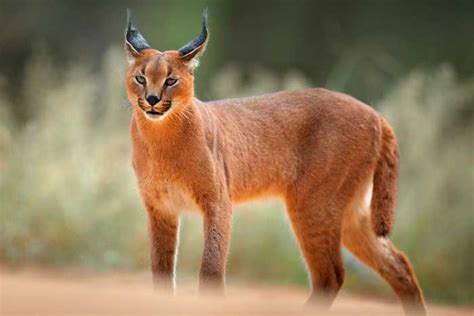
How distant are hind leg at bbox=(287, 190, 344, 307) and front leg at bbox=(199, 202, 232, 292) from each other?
84 cm

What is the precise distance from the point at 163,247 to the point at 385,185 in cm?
170

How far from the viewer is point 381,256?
292 inches

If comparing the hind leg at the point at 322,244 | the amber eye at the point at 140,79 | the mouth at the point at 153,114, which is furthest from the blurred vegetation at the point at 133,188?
the mouth at the point at 153,114

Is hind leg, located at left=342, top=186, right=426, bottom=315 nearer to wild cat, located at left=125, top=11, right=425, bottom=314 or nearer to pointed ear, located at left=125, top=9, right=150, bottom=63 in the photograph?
wild cat, located at left=125, top=11, right=425, bottom=314

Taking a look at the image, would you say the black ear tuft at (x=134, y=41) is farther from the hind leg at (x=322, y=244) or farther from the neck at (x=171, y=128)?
the hind leg at (x=322, y=244)

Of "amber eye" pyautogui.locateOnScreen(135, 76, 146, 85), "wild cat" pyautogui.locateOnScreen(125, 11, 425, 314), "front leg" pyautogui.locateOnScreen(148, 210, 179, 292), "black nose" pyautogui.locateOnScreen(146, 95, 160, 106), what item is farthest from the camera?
"front leg" pyautogui.locateOnScreen(148, 210, 179, 292)

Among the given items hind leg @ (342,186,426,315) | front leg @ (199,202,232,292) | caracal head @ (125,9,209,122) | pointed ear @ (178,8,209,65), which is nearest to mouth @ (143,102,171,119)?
caracal head @ (125,9,209,122)

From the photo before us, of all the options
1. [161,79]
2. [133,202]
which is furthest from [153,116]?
[133,202]

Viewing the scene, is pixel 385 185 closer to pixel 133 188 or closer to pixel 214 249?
pixel 214 249

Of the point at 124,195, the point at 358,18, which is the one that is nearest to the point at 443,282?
the point at 124,195

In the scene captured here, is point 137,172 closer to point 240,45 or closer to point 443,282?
point 443,282

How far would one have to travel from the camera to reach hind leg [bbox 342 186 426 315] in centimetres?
732

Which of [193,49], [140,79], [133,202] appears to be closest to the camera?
[140,79]

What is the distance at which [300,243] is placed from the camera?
742cm
